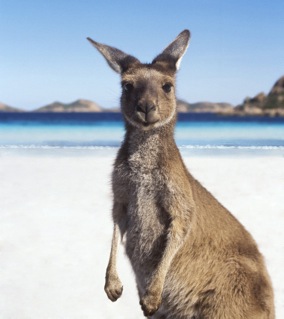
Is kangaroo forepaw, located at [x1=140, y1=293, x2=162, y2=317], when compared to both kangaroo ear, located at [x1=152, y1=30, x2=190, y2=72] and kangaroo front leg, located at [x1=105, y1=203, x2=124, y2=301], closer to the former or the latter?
kangaroo front leg, located at [x1=105, y1=203, x2=124, y2=301]

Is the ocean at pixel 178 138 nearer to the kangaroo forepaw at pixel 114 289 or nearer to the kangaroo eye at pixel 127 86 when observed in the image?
the kangaroo eye at pixel 127 86

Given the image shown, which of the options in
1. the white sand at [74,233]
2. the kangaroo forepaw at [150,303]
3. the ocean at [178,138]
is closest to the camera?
the kangaroo forepaw at [150,303]

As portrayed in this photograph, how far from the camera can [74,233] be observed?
20.8 feet

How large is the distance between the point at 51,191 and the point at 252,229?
12.0ft

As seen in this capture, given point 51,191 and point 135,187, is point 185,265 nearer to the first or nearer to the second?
point 135,187

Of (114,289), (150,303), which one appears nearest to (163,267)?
(150,303)

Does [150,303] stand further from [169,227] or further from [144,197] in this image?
[144,197]

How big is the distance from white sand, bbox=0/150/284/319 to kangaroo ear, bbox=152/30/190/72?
1.98 meters

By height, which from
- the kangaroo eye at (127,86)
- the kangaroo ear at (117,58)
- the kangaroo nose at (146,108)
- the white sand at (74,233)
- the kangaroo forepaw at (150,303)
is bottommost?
the white sand at (74,233)

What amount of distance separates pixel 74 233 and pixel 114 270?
3490 millimetres

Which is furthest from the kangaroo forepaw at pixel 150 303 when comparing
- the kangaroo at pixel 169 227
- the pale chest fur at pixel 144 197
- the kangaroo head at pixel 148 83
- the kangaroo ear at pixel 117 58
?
the kangaroo ear at pixel 117 58

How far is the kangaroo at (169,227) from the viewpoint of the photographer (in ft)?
9.34

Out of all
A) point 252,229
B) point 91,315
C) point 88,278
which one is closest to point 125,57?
point 91,315

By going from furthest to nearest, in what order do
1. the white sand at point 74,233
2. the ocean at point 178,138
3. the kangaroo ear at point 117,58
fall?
the ocean at point 178,138
the white sand at point 74,233
the kangaroo ear at point 117,58
